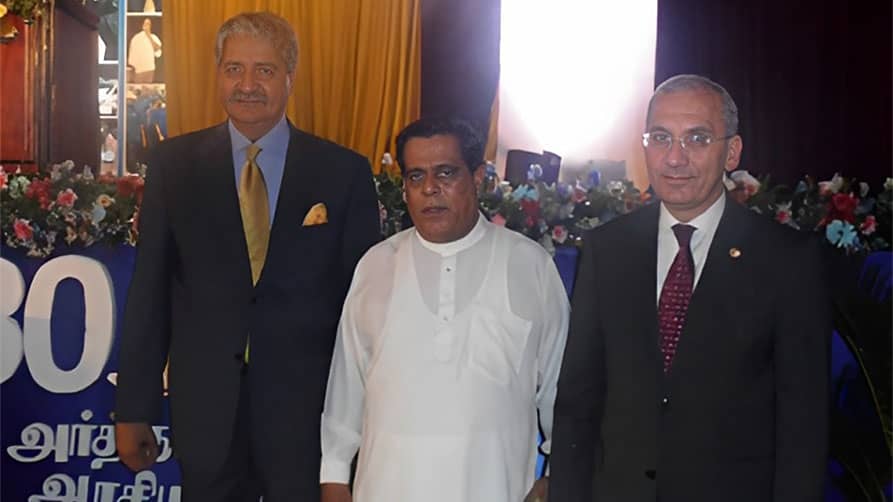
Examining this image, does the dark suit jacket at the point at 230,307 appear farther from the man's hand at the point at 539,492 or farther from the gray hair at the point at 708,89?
the gray hair at the point at 708,89

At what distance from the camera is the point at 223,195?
8.10ft

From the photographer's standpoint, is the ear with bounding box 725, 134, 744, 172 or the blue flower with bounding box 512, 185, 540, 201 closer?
the ear with bounding box 725, 134, 744, 172

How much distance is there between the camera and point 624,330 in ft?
6.70

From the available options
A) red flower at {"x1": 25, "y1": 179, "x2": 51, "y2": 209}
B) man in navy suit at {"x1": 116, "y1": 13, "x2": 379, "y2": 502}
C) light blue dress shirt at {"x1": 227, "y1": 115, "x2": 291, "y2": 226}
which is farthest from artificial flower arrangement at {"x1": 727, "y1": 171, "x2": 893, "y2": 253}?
red flower at {"x1": 25, "y1": 179, "x2": 51, "y2": 209}

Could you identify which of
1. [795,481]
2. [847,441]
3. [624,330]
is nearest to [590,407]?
[624,330]

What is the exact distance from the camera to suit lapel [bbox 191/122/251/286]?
95.8 inches

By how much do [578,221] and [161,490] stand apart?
67.9 inches

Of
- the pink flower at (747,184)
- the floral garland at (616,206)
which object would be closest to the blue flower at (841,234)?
the floral garland at (616,206)

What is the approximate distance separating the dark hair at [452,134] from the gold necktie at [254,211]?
0.40 meters

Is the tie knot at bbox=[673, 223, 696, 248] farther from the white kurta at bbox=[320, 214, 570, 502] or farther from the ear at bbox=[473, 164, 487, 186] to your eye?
the ear at bbox=[473, 164, 487, 186]

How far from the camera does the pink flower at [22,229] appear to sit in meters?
3.33

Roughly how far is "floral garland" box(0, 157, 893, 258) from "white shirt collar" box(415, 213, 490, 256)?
91 centimetres

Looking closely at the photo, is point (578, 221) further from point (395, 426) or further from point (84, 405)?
point (84, 405)

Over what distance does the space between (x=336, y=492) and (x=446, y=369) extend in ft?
1.34
